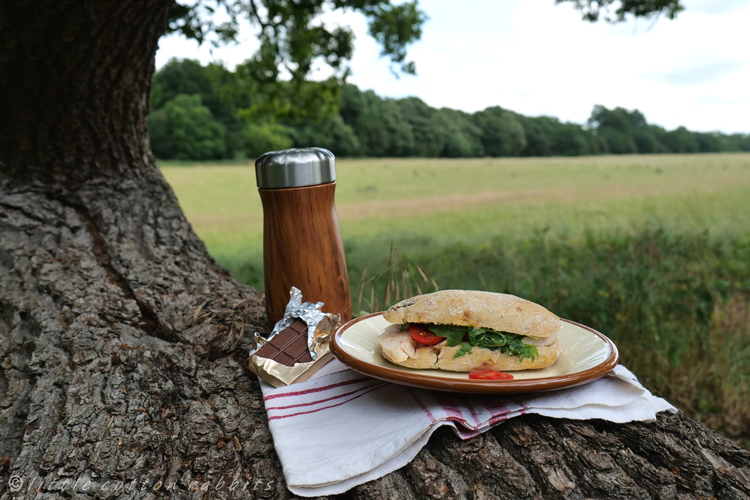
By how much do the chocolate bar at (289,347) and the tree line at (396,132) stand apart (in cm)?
2391

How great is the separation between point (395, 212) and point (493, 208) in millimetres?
2269

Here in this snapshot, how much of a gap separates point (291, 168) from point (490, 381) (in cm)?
88

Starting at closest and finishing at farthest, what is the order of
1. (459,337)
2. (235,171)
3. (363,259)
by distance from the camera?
(459,337) < (363,259) < (235,171)

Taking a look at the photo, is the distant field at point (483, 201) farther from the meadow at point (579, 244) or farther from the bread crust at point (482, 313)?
the bread crust at point (482, 313)

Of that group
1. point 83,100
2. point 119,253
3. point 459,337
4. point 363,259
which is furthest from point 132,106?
point 363,259

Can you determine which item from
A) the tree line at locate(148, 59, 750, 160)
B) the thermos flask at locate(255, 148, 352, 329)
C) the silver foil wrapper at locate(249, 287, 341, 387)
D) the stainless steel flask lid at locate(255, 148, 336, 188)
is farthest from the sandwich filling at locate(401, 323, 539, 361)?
the tree line at locate(148, 59, 750, 160)

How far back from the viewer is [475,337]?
132cm

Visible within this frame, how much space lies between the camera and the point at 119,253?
8.20 feet

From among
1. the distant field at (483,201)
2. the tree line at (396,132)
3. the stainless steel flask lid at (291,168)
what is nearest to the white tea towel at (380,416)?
A: the stainless steel flask lid at (291,168)

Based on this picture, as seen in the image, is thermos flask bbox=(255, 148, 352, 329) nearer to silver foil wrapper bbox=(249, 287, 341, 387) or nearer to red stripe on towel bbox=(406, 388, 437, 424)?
silver foil wrapper bbox=(249, 287, 341, 387)

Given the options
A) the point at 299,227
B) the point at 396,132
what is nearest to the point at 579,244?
the point at 299,227

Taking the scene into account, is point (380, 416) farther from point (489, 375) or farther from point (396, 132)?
point (396, 132)

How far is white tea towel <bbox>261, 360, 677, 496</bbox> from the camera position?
3.45 feet

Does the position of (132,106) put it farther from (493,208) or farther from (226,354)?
(493,208)
